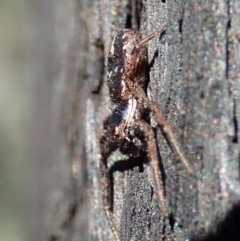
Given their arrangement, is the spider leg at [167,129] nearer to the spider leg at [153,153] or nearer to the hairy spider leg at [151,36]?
the spider leg at [153,153]

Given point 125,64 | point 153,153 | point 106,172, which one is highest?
point 125,64

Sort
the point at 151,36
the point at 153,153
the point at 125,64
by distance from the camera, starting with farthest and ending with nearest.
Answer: the point at 125,64
the point at 151,36
the point at 153,153

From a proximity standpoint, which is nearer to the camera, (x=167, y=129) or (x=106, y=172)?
(x=167, y=129)

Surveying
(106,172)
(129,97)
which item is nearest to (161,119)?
(129,97)

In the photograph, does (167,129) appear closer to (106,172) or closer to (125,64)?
(125,64)

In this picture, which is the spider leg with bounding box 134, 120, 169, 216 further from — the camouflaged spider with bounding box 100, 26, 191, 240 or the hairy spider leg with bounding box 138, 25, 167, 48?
the hairy spider leg with bounding box 138, 25, 167, 48

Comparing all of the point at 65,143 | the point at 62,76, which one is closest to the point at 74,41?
the point at 62,76

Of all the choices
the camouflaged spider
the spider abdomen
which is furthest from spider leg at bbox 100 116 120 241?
the spider abdomen
